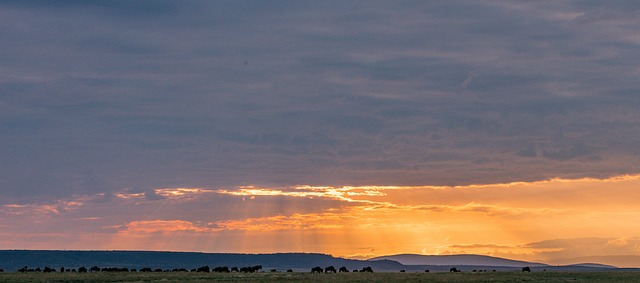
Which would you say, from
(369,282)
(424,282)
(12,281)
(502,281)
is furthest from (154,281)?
(502,281)

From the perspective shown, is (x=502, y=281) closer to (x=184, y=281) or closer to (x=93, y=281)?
(x=184, y=281)

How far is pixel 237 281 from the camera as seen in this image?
8506 cm

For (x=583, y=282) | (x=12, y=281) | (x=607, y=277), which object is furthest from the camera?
(x=607, y=277)

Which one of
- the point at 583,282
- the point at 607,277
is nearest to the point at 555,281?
the point at 583,282

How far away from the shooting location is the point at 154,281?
8388cm

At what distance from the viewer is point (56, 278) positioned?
90.1 metres

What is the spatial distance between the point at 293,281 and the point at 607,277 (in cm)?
3710

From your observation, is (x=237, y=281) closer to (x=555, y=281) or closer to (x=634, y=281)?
(x=555, y=281)

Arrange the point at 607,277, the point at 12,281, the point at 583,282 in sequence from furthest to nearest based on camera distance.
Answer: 1. the point at 607,277
2. the point at 583,282
3. the point at 12,281

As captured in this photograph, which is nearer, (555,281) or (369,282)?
(369,282)

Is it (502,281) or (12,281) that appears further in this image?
(502,281)

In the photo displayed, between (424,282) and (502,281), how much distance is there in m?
8.86

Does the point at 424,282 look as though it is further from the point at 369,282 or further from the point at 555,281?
the point at 555,281

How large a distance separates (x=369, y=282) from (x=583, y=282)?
22388mm
